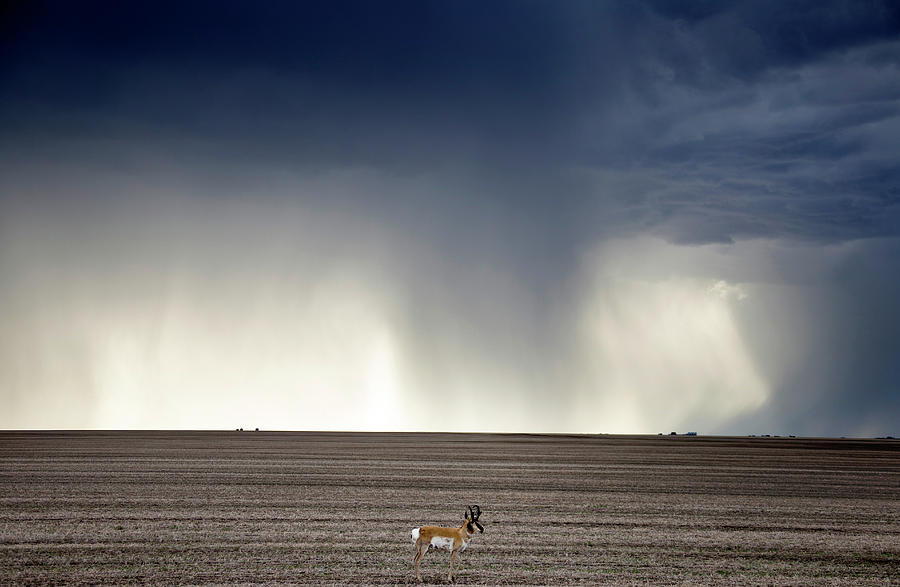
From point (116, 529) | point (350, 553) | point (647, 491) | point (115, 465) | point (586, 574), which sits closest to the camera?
point (586, 574)

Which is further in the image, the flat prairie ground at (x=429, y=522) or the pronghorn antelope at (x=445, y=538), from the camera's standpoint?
the flat prairie ground at (x=429, y=522)

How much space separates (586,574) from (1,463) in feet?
134

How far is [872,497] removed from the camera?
32562mm

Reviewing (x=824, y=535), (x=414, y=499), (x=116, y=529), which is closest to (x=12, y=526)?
(x=116, y=529)

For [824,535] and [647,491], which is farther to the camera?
[647,491]

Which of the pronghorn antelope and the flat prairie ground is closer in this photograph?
the pronghorn antelope

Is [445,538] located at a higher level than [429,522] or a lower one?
lower

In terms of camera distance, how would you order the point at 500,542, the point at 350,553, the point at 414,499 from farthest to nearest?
the point at 414,499
the point at 500,542
the point at 350,553

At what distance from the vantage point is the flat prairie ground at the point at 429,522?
52.2 ft

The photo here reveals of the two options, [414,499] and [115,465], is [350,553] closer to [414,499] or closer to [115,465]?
[414,499]

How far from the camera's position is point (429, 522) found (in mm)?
21672

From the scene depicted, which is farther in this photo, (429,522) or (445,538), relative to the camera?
(429,522)

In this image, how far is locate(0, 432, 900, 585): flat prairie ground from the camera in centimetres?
1591

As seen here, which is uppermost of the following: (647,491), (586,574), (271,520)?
→ (647,491)
